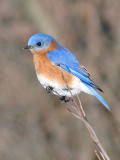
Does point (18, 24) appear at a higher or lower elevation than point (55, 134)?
higher

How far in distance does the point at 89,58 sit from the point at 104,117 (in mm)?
1413

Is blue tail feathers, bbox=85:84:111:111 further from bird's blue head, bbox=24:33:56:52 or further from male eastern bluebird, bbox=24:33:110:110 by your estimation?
bird's blue head, bbox=24:33:56:52

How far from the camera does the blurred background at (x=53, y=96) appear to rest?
9.46 m

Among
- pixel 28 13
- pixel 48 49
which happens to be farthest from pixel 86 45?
pixel 48 49

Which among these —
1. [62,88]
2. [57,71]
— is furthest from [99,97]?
[57,71]

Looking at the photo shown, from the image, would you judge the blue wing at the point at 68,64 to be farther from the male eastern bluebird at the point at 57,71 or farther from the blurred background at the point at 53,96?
the blurred background at the point at 53,96

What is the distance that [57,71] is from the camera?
15.5 ft

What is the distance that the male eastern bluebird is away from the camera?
4.64m

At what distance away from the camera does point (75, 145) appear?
10086 mm

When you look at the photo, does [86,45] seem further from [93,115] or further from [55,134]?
[55,134]

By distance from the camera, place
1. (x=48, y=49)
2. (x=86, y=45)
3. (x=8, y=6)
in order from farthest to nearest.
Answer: (x=8, y=6) → (x=86, y=45) → (x=48, y=49)

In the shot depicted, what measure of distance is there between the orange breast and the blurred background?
4442 millimetres

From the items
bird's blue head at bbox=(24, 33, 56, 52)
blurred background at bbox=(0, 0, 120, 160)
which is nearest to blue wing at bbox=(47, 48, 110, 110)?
bird's blue head at bbox=(24, 33, 56, 52)

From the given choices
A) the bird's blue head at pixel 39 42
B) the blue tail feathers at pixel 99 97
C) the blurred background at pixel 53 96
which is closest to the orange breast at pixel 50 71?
the bird's blue head at pixel 39 42
